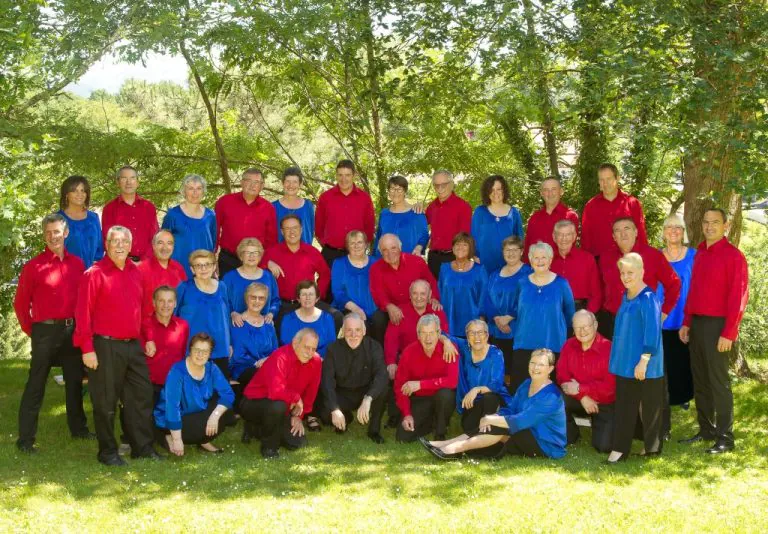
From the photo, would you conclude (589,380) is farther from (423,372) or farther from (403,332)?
(403,332)

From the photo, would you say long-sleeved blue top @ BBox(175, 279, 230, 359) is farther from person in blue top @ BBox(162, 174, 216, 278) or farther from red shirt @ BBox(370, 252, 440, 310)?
red shirt @ BBox(370, 252, 440, 310)

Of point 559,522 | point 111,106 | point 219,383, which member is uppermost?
point 111,106

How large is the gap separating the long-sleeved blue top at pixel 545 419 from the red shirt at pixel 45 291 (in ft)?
12.0

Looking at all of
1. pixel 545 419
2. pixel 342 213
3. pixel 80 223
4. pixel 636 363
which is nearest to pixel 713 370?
pixel 636 363

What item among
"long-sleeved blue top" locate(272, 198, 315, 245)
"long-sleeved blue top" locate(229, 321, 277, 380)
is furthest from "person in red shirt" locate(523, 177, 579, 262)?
"long-sleeved blue top" locate(229, 321, 277, 380)

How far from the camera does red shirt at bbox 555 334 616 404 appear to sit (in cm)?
740

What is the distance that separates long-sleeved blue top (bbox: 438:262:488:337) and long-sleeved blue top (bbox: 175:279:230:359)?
209 cm

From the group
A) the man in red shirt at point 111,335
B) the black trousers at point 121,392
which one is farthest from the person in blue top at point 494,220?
the black trousers at point 121,392

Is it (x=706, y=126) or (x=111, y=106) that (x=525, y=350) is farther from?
(x=111, y=106)

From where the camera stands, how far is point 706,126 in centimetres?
743

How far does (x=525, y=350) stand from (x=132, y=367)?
3.32 meters

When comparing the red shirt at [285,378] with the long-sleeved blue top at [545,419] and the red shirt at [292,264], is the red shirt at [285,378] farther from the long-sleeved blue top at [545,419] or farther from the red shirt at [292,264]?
the long-sleeved blue top at [545,419]

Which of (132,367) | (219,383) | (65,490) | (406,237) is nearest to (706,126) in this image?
(406,237)

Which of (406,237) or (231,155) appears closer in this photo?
(406,237)
